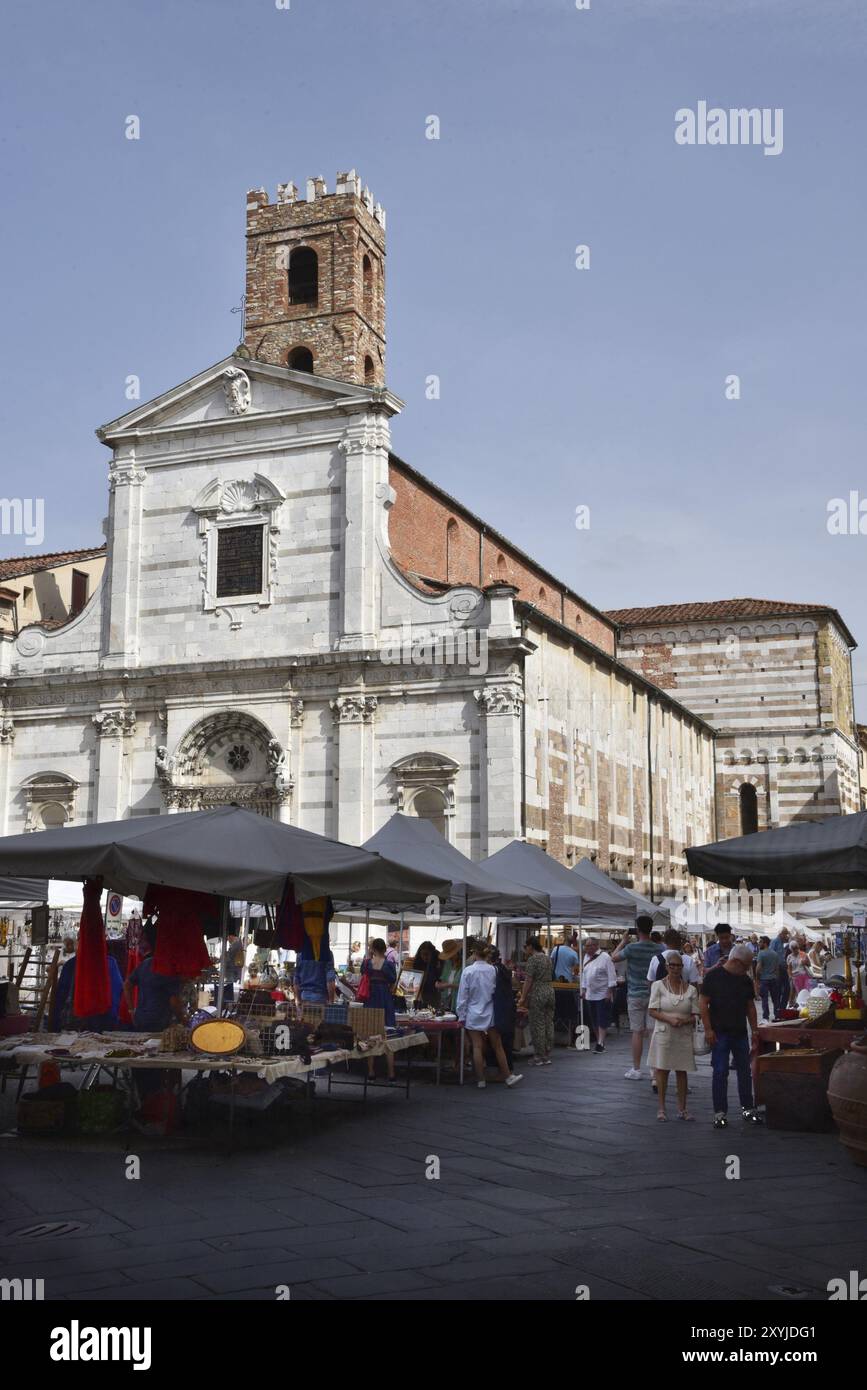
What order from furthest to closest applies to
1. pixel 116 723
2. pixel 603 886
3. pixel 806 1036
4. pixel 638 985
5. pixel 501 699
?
pixel 116 723
pixel 501 699
pixel 603 886
pixel 638 985
pixel 806 1036

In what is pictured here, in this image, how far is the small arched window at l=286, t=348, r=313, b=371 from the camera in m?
28.5

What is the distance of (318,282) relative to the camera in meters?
28.7

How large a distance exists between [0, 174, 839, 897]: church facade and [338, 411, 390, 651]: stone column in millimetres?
44

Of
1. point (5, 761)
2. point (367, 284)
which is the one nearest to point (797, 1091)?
point (5, 761)

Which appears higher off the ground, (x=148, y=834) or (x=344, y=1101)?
(x=148, y=834)

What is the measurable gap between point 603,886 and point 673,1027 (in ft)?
27.6

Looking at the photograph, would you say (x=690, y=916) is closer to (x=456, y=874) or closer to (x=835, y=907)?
(x=835, y=907)

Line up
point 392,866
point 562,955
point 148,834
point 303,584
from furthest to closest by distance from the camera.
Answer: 1. point 303,584
2. point 562,955
3. point 392,866
4. point 148,834

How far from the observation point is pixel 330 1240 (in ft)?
19.9

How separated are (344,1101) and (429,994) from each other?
4.37m

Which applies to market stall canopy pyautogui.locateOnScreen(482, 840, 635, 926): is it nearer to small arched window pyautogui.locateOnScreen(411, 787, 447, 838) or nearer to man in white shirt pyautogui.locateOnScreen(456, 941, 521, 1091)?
man in white shirt pyautogui.locateOnScreen(456, 941, 521, 1091)

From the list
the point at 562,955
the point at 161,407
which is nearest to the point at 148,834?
the point at 562,955
